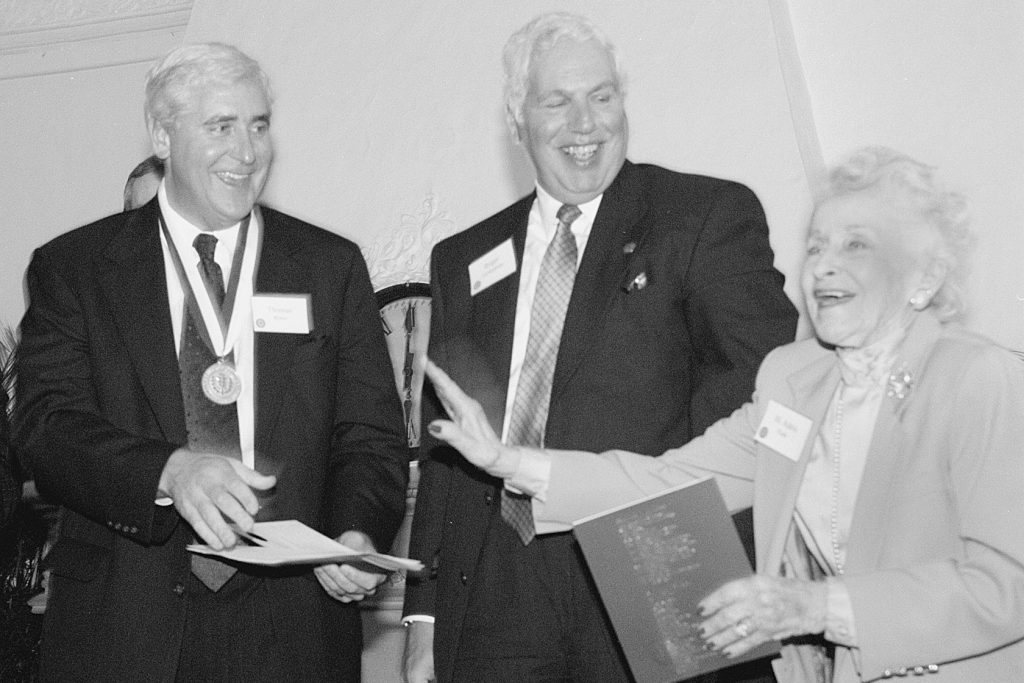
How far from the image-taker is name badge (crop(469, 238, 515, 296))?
9.74 ft

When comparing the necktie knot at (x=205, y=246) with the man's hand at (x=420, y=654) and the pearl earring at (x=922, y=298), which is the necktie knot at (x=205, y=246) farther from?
the pearl earring at (x=922, y=298)

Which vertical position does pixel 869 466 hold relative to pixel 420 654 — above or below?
above

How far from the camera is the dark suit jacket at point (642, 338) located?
8.78 feet

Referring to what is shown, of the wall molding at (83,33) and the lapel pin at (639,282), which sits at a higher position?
the wall molding at (83,33)

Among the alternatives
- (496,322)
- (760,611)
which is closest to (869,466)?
(760,611)

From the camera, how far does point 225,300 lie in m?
2.82

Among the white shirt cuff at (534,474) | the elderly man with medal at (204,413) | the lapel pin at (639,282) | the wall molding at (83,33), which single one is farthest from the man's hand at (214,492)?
the wall molding at (83,33)

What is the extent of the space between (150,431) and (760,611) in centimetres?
136

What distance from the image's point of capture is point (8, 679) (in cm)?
500

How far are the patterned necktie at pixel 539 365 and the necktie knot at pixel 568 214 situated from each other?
72 mm

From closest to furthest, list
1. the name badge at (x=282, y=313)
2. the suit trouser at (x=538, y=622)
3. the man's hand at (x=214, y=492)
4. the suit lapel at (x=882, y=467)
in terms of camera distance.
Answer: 1. the suit lapel at (x=882, y=467)
2. the man's hand at (x=214, y=492)
3. the suit trouser at (x=538, y=622)
4. the name badge at (x=282, y=313)

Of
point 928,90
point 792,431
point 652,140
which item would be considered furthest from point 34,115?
point 792,431

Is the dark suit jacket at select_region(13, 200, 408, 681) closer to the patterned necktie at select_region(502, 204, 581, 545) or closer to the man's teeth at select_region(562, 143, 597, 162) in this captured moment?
the patterned necktie at select_region(502, 204, 581, 545)

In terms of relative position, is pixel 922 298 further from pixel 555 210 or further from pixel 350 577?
pixel 350 577
